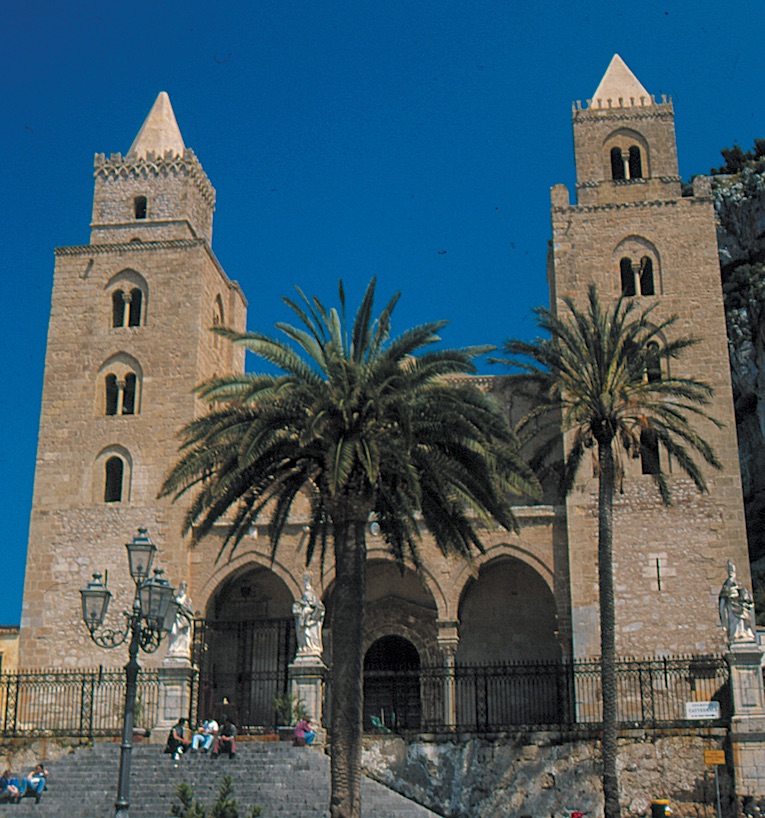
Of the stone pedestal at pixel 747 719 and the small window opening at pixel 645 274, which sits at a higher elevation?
the small window opening at pixel 645 274

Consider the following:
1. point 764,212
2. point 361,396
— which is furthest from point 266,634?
point 764,212

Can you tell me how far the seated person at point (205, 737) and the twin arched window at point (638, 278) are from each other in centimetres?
1698

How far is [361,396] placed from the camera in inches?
809

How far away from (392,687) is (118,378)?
11906 mm

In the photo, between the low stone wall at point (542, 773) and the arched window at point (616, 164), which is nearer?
the low stone wall at point (542, 773)

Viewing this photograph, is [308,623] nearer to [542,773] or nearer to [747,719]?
[542,773]

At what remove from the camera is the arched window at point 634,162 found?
120 ft

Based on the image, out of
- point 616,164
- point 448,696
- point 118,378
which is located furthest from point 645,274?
point 118,378

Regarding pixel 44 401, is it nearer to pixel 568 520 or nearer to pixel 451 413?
pixel 568 520

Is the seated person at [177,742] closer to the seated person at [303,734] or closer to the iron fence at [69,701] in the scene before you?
the seated person at [303,734]

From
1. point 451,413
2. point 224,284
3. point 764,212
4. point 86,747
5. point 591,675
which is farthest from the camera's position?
point 764,212

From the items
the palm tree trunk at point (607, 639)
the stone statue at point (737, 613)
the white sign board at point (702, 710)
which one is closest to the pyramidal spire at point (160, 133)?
the palm tree trunk at point (607, 639)

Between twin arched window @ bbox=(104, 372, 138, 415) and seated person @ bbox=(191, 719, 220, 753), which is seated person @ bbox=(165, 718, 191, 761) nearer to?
seated person @ bbox=(191, 719, 220, 753)

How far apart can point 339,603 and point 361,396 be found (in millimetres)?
3482
